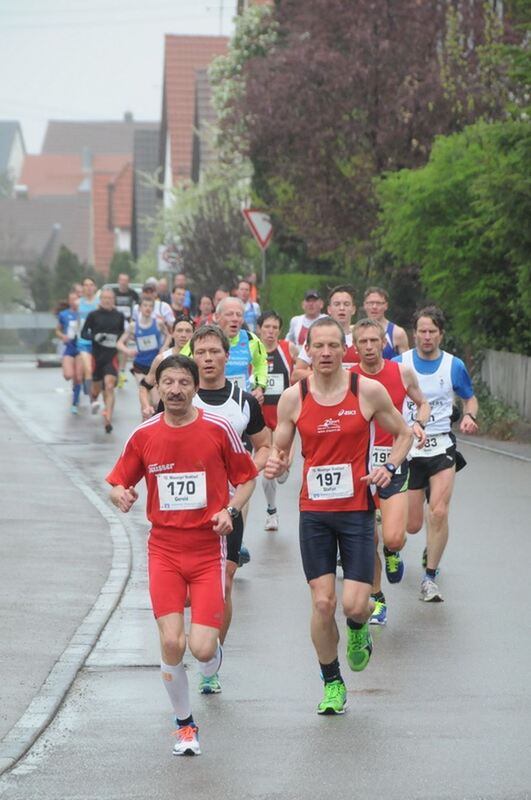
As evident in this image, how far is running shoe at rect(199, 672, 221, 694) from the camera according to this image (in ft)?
28.0

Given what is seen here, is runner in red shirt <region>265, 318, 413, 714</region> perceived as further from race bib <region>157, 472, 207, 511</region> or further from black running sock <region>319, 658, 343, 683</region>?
race bib <region>157, 472, 207, 511</region>

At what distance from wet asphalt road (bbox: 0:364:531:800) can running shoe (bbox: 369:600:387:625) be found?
8 centimetres

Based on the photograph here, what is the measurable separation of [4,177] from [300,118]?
15847cm

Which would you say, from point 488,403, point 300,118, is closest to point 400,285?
point 300,118

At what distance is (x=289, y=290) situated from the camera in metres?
37.9

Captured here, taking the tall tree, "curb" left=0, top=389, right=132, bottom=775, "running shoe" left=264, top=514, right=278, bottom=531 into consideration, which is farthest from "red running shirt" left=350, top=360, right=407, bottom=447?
the tall tree

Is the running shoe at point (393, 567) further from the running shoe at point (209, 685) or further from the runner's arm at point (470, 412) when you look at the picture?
the running shoe at point (209, 685)

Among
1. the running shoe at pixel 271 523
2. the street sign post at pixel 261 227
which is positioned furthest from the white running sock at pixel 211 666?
the street sign post at pixel 261 227

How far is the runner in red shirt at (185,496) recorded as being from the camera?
25.0 feet

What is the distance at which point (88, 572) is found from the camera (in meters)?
12.4

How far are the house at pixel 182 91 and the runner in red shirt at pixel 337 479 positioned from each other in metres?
72.0

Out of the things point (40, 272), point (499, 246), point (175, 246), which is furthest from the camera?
point (40, 272)

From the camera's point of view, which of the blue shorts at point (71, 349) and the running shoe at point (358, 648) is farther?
the blue shorts at point (71, 349)

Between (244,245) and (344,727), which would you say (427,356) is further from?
(244,245)
